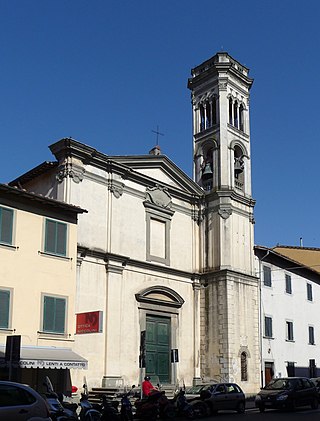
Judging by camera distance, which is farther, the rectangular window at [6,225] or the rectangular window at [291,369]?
the rectangular window at [291,369]

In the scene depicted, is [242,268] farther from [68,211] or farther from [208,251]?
[68,211]

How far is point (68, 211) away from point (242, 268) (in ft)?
43.2

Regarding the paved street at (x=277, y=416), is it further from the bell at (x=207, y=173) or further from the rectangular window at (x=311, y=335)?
Result: the rectangular window at (x=311, y=335)

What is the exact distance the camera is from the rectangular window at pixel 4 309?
761 inches

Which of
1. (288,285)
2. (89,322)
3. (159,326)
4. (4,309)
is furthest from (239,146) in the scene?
(4,309)

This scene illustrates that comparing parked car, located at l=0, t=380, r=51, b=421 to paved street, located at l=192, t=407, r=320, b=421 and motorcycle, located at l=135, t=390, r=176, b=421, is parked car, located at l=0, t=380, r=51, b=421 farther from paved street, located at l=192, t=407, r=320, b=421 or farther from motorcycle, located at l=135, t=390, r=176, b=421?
paved street, located at l=192, t=407, r=320, b=421

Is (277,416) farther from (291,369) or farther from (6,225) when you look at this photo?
(291,369)

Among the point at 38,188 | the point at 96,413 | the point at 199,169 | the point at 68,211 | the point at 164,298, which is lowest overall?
the point at 96,413

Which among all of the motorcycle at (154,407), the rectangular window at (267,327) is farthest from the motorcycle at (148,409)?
the rectangular window at (267,327)

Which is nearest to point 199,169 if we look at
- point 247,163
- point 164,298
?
point 247,163

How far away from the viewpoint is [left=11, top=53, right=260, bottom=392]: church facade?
26.0 m

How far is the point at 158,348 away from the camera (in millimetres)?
28797

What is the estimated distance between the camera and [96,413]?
15953mm

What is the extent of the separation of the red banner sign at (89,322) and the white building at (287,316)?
14.6 m
